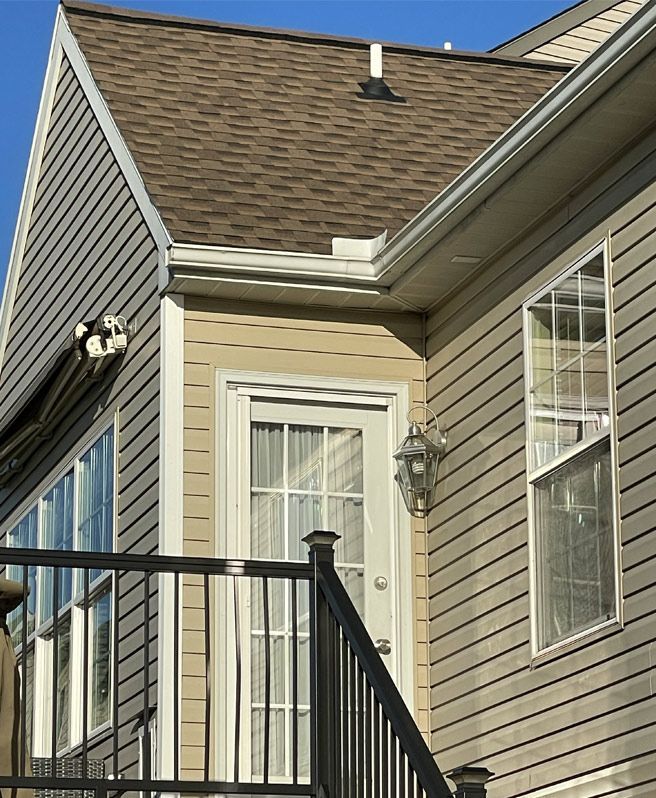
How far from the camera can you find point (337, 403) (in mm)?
9602

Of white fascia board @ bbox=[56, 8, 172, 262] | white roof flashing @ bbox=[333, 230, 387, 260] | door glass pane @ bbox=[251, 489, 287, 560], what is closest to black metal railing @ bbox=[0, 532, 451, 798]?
door glass pane @ bbox=[251, 489, 287, 560]

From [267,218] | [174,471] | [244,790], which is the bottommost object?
[244,790]

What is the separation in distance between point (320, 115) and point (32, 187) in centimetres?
297

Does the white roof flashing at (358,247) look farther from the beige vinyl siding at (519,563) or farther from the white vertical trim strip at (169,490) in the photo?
the white vertical trim strip at (169,490)

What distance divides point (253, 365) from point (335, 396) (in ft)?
1.62

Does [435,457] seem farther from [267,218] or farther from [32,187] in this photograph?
[32,187]

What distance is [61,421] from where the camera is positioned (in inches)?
451

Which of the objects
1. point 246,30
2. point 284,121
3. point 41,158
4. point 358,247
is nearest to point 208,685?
point 358,247

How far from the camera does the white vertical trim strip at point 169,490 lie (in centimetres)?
888

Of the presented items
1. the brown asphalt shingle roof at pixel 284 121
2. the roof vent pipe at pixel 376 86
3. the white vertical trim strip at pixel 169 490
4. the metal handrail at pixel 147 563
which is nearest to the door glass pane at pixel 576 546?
the metal handrail at pixel 147 563

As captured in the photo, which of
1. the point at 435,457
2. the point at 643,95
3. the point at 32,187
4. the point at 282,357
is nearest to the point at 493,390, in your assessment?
the point at 435,457

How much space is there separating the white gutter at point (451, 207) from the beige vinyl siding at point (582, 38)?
7.61m

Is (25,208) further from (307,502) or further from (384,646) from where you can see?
(384,646)

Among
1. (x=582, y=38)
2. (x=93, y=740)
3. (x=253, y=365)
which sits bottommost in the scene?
(x=93, y=740)
